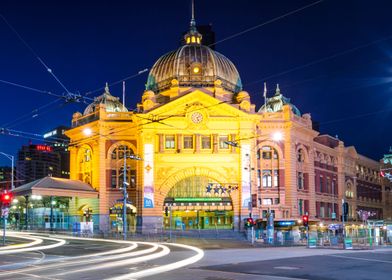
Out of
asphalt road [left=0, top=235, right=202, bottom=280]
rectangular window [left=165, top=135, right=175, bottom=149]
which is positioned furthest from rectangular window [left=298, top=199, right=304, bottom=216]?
asphalt road [left=0, top=235, right=202, bottom=280]

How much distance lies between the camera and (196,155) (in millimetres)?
76688

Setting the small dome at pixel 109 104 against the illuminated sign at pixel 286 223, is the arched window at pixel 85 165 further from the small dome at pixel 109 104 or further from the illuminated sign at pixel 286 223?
the illuminated sign at pixel 286 223

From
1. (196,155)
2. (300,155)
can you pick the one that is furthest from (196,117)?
(300,155)

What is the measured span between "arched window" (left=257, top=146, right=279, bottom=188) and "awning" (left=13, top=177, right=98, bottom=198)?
77.7 feet

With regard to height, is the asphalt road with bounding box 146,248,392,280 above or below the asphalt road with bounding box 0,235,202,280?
below

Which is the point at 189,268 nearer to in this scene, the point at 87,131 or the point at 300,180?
the point at 87,131

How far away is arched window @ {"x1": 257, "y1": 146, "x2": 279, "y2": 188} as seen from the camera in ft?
265

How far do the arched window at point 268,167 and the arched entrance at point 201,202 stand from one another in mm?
6739

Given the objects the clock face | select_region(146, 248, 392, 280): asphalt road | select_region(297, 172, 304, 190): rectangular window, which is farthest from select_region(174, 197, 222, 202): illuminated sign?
select_region(146, 248, 392, 280): asphalt road

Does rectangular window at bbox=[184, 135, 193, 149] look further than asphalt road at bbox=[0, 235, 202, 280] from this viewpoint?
Yes

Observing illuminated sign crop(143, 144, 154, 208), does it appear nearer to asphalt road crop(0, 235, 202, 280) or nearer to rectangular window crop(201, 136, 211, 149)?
rectangular window crop(201, 136, 211, 149)

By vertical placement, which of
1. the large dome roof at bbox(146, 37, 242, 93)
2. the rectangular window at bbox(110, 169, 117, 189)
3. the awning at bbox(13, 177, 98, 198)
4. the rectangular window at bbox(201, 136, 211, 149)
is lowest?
the awning at bbox(13, 177, 98, 198)

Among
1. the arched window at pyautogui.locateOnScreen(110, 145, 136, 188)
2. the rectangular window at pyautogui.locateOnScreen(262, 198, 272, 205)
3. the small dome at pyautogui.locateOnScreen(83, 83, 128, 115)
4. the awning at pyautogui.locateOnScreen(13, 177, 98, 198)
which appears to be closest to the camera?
the awning at pyautogui.locateOnScreen(13, 177, 98, 198)

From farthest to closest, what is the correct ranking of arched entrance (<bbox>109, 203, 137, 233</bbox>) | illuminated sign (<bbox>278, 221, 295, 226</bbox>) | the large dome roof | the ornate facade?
the large dome roof
arched entrance (<bbox>109, 203, 137, 233</bbox>)
the ornate facade
illuminated sign (<bbox>278, 221, 295, 226</bbox>)
